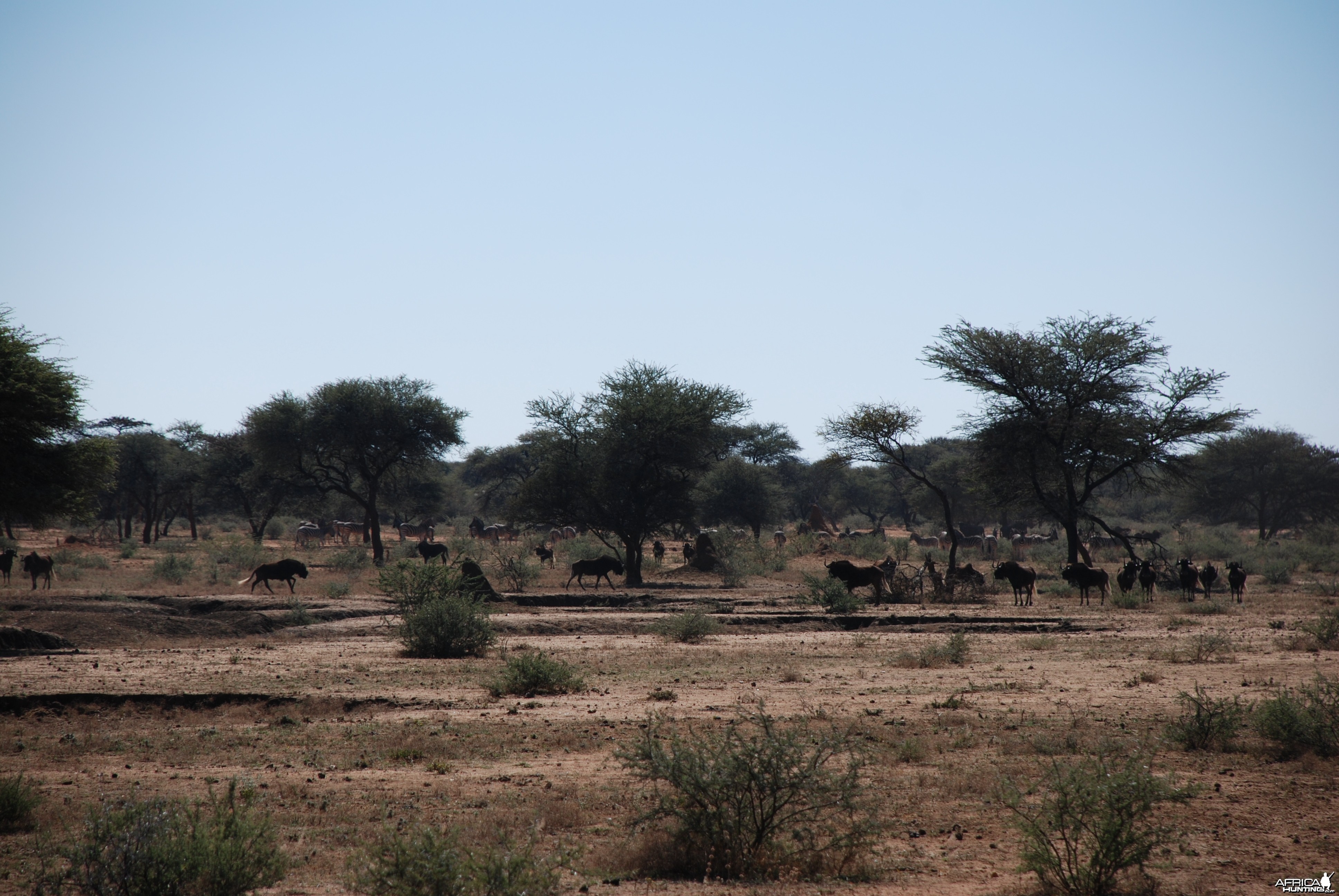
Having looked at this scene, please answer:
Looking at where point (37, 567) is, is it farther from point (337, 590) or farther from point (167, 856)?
point (167, 856)

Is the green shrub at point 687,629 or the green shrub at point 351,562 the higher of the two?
the green shrub at point 351,562

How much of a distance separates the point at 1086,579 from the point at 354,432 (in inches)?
1273

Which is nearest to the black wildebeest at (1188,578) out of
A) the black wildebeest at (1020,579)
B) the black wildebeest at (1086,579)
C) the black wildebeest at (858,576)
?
the black wildebeest at (1086,579)

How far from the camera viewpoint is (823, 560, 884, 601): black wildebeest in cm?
2495

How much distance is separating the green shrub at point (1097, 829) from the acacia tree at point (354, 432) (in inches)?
1558

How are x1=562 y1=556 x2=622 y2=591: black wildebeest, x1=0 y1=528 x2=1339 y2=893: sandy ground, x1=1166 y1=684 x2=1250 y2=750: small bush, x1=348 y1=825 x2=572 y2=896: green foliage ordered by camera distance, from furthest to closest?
x1=562 y1=556 x2=622 y2=591: black wildebeest < x1=1166 y1=684 x2=1250 y2=750: small bush < x1=0 y1=528 x2=1339 y2=893: sandy ground < x1=348 y1=825 x2=572 y2=896: green foliage

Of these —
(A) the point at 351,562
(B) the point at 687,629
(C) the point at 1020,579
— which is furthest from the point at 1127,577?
(A) the point at 351,562

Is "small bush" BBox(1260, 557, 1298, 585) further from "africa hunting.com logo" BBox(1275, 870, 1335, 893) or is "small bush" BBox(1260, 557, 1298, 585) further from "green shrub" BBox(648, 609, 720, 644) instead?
"africa hunting.com logo" BBox(1275, 870, 1335, 893)

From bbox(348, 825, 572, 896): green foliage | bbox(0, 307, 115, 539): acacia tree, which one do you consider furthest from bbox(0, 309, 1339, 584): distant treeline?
bbox(348, 825, 572, 896): green foliage

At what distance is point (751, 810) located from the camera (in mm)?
6113

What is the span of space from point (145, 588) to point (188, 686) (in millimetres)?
16986

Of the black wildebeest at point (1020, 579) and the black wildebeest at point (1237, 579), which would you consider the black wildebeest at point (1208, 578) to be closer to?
the black wildebeest at point (1237, 579)

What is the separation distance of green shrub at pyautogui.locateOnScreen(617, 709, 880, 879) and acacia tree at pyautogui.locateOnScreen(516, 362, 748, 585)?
2604cm

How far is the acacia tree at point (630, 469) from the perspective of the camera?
109 feet
